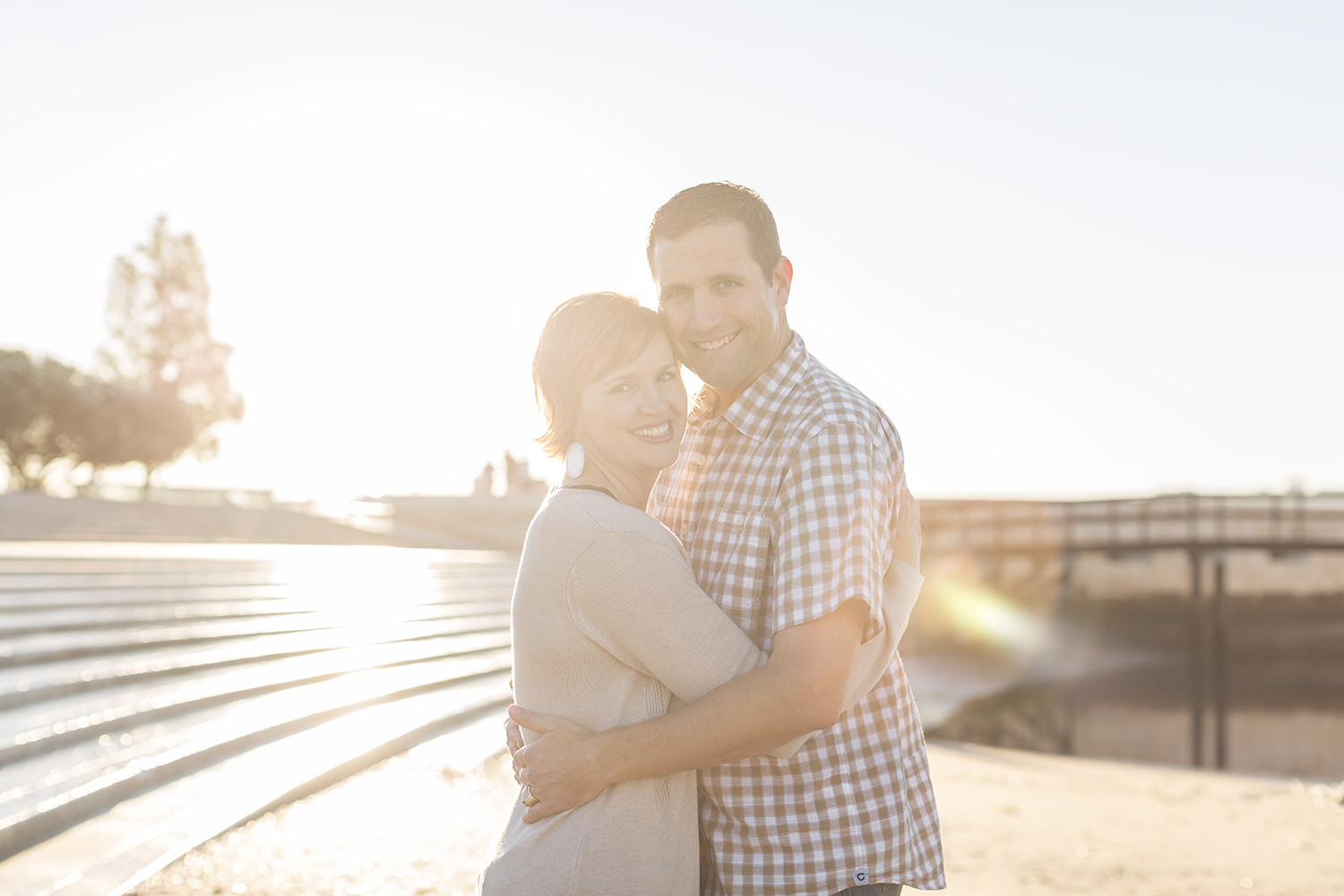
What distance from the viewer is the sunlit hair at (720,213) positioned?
2.19 meters

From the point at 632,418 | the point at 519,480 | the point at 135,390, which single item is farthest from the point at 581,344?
the point at 135,390

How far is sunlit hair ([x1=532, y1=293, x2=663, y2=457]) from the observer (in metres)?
2.09

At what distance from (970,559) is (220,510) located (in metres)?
19.3

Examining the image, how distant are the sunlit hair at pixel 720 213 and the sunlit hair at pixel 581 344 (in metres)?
0.21

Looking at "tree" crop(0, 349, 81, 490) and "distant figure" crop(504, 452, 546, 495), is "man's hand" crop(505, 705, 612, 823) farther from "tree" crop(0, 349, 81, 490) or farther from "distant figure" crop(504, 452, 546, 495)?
"tree" crop(0, 349, 81, 490)

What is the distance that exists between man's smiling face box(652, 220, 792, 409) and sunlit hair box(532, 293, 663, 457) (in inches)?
3.5

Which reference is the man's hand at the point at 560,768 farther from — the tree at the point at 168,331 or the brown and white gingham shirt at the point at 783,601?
the tree at the point at 168,331

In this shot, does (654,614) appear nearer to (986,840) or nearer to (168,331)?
(986,840)

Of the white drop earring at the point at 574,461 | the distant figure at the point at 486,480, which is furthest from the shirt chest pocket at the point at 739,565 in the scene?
the distant figure at the point at 486,480

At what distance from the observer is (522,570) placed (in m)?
1.90

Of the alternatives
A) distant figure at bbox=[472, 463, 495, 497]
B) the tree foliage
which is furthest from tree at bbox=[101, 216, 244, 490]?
distant figure at bbox=[472, 463, 495, 497]

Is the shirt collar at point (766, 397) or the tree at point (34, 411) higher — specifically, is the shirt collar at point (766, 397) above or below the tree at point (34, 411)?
above

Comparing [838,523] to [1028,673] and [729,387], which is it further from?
[1028,673]

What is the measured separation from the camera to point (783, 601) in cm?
182
